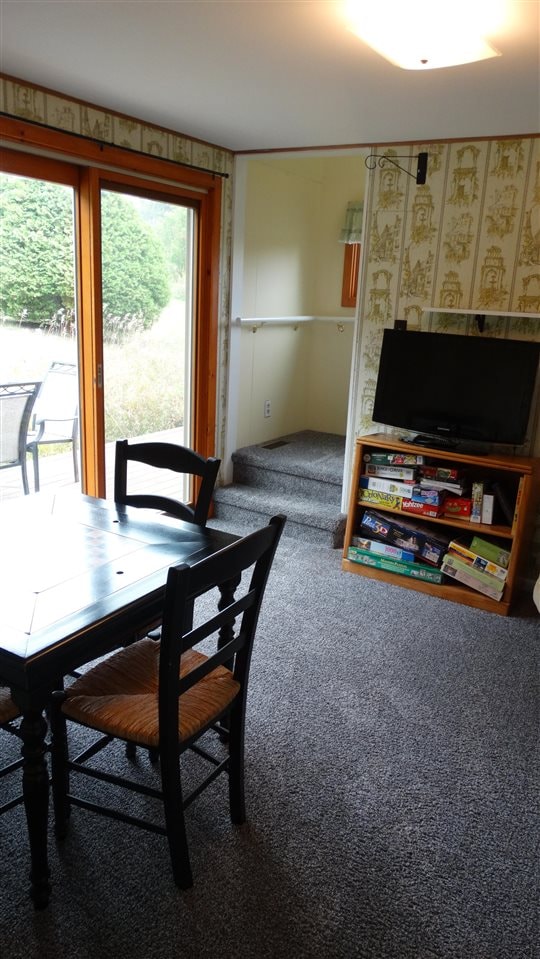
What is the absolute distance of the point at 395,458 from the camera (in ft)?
12.2

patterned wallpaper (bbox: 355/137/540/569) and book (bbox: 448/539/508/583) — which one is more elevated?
patterned wallpaper (bbox: 355/137/540/569)

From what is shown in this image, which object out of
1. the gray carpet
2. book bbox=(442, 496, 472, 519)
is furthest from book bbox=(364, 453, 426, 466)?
the gray carpet

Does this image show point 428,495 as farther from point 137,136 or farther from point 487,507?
point 137,136

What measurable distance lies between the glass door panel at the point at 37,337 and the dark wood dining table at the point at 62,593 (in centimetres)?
120

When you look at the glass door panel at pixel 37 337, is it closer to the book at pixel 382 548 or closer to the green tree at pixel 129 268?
the green tree at pixel 129 268

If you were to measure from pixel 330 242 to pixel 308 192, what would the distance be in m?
0.42

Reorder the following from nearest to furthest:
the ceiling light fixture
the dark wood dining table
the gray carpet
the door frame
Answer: the dark wood dining table → the gray carpet → the ceiling light fixture → the door frame

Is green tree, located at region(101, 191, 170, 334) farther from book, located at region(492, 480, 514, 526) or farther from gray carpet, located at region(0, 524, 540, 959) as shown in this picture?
book, located at region(492, 480, 514, 526)

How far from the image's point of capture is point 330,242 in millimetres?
5430

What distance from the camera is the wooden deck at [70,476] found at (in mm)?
3443

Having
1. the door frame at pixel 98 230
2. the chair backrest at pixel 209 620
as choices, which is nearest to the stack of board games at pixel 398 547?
the door frame at pixel 98 230

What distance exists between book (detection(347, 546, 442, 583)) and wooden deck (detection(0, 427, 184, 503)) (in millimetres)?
1327

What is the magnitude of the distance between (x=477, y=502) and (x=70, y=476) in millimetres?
2199

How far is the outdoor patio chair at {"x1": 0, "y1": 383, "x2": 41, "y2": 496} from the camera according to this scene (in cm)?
332
